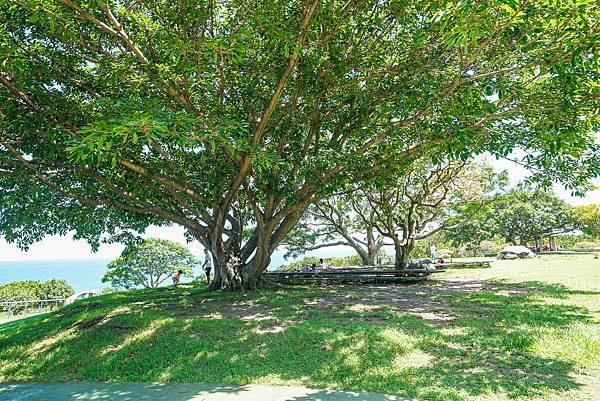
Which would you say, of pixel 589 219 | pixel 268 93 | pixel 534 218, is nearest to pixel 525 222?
pixel 534 218

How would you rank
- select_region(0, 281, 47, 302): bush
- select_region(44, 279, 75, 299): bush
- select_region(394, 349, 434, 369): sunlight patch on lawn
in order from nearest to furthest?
1. select_region(394, 349, 434, 369): sunlight patch on lawn
2. select_region(0, 281, 47, 302): bush
3. select_region(44, 279, 75, 299): bush

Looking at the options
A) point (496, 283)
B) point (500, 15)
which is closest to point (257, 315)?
point (500, 15)

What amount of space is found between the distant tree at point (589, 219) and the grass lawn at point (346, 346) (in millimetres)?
30161

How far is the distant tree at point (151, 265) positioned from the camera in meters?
A: 30.9

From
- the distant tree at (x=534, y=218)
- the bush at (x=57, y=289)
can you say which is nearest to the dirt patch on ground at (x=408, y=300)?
the bush at (x=57, y=289)

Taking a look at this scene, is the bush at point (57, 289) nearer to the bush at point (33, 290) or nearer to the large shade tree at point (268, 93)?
the bush at point (33, 290)

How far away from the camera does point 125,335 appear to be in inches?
283

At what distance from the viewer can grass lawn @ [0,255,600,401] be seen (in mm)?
4684

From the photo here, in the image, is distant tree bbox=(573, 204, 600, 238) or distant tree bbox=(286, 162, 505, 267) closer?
distant tree bbox=(286, 162, 505, 267)

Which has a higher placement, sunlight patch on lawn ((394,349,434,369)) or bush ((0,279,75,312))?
bush ((0,279,75,312))

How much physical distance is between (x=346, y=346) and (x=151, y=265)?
2982cm

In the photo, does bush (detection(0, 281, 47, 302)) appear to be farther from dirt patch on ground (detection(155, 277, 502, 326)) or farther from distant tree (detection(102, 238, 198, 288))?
dirt patch on ground (detection(155, 277, 502, 326))

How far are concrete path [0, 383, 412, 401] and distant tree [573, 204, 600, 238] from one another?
38.2m

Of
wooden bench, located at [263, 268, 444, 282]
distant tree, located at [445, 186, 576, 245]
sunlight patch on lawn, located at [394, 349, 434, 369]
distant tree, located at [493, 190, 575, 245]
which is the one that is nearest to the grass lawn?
sunlight patch on lawn, located at [394, 349, 434, 369]
